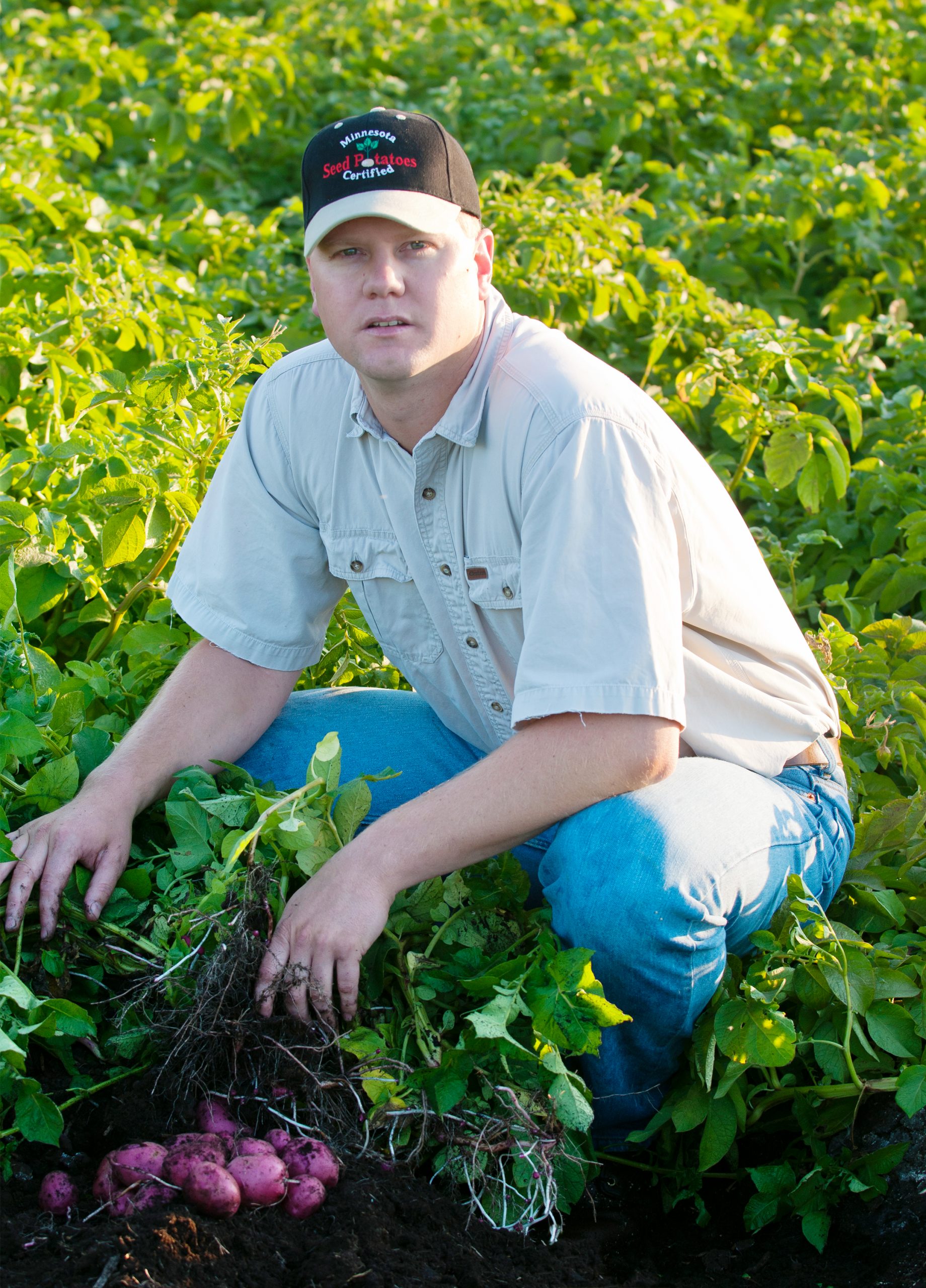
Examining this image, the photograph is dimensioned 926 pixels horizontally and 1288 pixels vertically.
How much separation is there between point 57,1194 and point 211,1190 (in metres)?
0.20

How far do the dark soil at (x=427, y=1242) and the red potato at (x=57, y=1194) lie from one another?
0.06 feet

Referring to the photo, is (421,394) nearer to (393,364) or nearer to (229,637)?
(393,364)

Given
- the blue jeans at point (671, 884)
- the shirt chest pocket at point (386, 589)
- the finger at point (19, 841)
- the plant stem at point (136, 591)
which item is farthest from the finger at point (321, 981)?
the plant stem at point (136, 591)

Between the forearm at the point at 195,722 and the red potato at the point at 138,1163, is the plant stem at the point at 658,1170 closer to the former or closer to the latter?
the red potato at the point at 138,1163

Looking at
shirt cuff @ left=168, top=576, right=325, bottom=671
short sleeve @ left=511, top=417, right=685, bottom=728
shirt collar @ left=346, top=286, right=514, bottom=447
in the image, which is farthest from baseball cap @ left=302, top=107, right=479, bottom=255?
shirt cuff @ left=168, top=576, right=325, bottom=671

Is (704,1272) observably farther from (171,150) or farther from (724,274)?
(171,150)

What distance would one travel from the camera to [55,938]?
1672 millimetres

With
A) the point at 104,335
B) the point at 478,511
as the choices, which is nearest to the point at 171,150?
the point at 104,335

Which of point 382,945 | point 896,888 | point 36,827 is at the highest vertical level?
point 36,827

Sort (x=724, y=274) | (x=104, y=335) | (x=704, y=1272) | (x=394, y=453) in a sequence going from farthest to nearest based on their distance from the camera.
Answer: (x=724, y=274) → (x=104, y=335) → (x=394, y=453) → (x=704, y=1272)

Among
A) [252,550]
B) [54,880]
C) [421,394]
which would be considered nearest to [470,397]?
[421,394]

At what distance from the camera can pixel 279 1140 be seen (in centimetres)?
148

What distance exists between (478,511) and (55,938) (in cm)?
83

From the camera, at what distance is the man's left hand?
1548 mm
